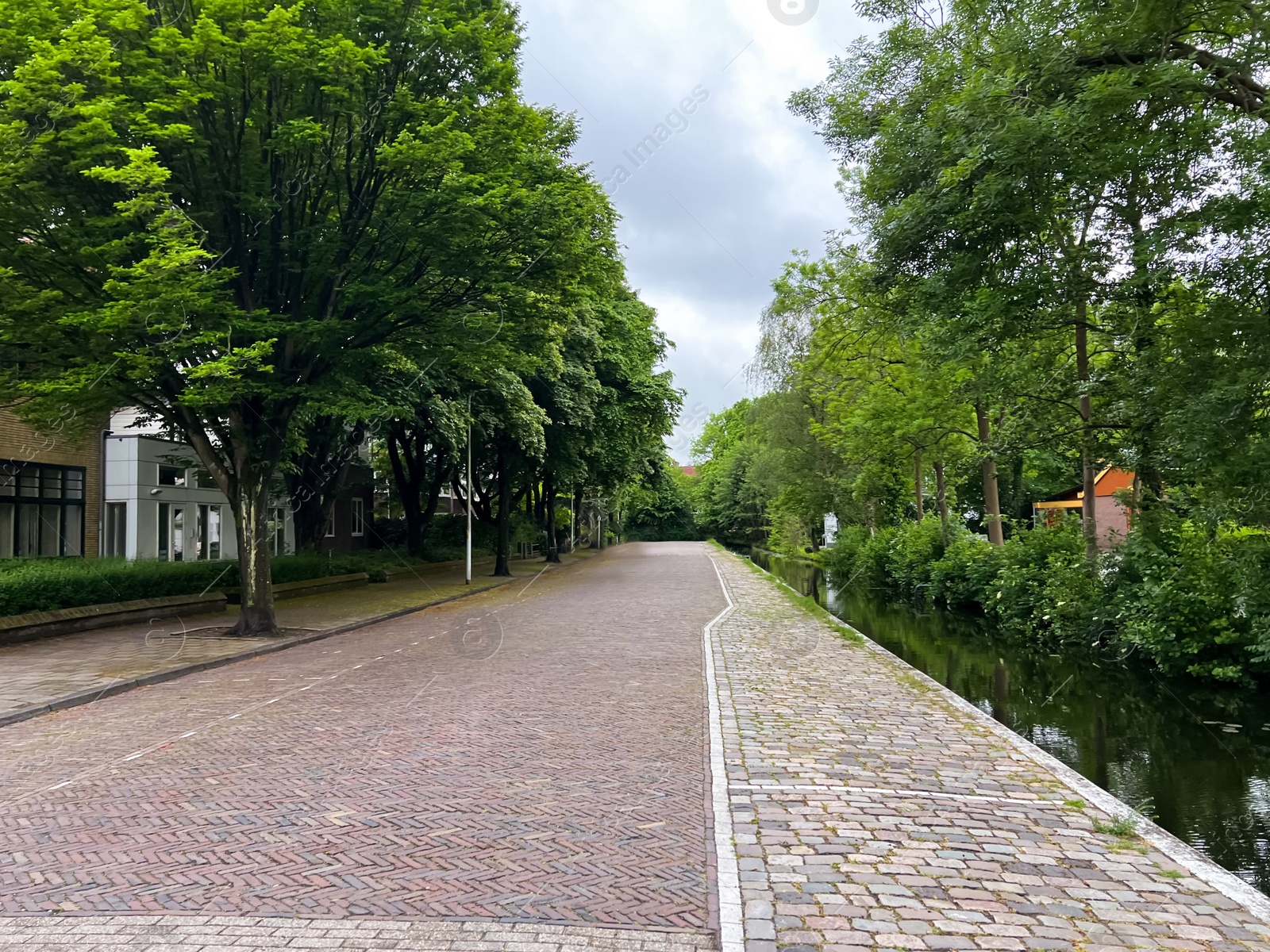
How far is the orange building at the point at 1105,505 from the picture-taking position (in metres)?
16.3

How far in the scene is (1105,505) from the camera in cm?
4547

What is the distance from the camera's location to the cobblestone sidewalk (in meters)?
4.07

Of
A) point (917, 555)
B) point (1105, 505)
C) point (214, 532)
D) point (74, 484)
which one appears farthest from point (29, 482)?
point (1105, 505)

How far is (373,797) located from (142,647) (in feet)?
32.4

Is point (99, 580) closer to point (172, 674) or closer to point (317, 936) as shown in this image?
point (172, 674)

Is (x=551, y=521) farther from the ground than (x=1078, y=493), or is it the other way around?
(x=1078, y=493)

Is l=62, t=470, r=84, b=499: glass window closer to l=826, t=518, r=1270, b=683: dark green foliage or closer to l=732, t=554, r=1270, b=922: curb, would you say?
l=826, t=518, r=1270, b=683: dark green foliage

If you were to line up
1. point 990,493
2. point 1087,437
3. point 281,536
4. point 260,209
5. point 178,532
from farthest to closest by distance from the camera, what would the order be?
1. point 281,536
2. point 178,532
3. point 990,493
4. point 1087,437
5. point 260,209

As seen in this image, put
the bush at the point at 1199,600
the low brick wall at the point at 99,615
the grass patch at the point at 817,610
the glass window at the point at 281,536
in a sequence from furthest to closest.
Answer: the glass window at the point at 281,536 → the grass patch at the point at 817,610 → the low brick wall at the point at 99,615 → the bush at the point at 1199,600

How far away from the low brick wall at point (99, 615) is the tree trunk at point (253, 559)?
2.47 meters

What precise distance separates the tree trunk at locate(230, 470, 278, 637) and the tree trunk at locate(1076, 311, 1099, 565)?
47.2 ft

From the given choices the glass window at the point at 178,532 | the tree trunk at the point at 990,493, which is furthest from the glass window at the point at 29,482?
the tree trunk at the point at 990,493

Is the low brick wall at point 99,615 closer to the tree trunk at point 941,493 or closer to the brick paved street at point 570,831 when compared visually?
the brick paved street at point 570,831

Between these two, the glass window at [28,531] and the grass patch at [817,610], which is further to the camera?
the glass window at [28,531]
